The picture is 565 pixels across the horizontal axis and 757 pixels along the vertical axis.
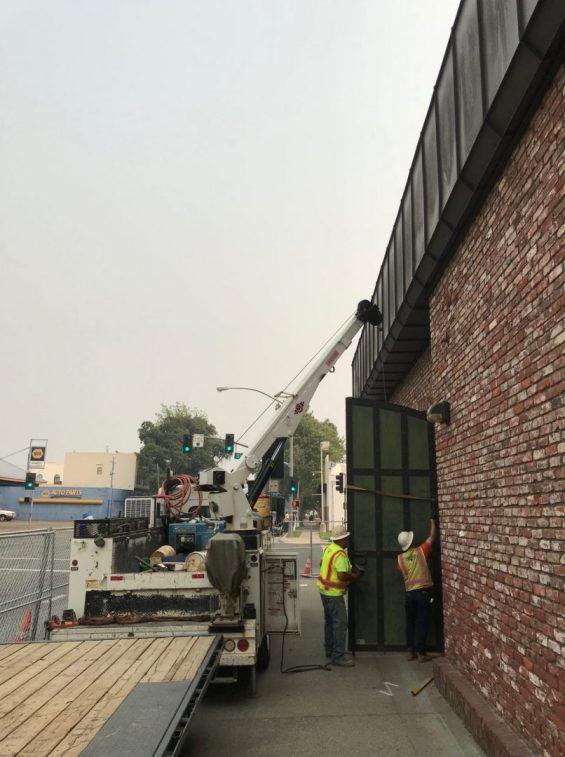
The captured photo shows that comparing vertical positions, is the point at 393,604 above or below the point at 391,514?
below

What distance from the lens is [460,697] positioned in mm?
5742

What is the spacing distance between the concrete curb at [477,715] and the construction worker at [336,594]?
1526 millimetres

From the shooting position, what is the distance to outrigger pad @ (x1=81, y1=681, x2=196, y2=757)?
3118 mm

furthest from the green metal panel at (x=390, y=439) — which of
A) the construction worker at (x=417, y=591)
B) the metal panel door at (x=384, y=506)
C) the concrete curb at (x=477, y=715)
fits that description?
the concrete curb at (x=477, y=715)

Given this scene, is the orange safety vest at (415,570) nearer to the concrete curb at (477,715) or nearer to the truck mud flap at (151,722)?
the concrete curb at (477,715)

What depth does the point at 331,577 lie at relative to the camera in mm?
7996

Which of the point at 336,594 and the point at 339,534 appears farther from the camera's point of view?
the point at 339,534

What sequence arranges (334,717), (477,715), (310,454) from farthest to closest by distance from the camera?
(310,454) → (334,717) → (477,715)

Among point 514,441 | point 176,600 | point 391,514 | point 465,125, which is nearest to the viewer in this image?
point 514,441

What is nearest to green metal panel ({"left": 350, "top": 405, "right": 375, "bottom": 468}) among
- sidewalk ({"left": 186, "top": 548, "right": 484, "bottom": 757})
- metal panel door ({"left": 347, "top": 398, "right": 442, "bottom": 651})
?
metal panel door ({"left": 347, "top": 398, "right": 442, "bottom": 651})

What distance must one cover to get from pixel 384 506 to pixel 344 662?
218cm

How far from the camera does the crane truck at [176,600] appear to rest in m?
3.74

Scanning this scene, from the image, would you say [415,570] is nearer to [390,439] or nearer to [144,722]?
[390,439]

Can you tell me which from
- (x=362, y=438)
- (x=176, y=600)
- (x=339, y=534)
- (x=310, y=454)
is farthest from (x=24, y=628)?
(x=310, y=454)
